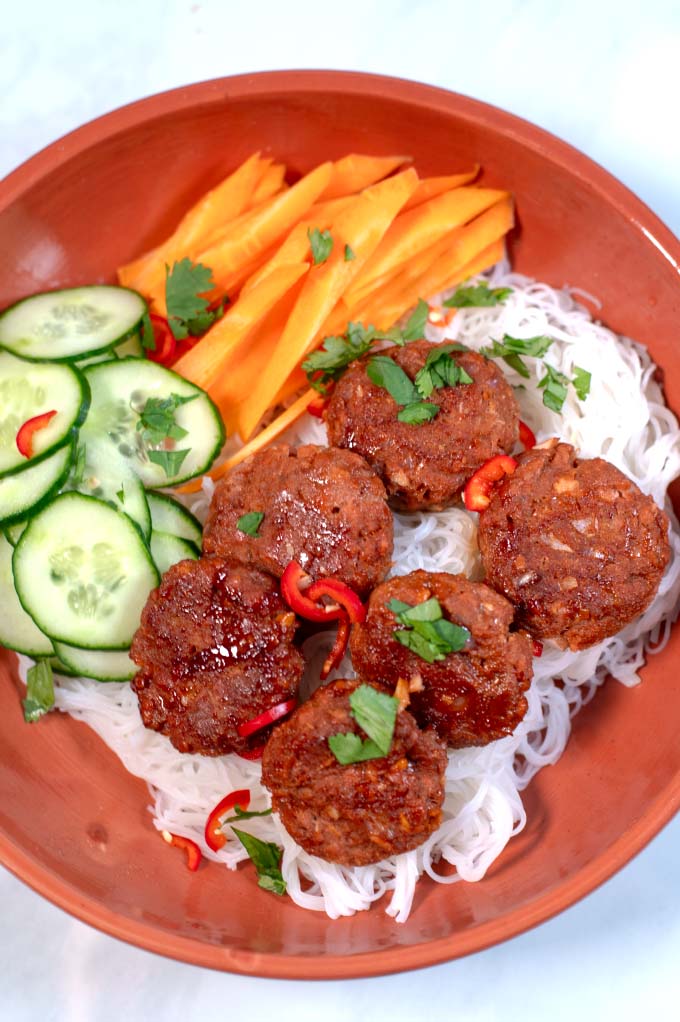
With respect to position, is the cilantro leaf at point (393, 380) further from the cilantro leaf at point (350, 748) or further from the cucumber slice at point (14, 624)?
the cucumber slice at point (14, 624)

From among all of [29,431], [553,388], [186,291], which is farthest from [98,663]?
[553,388]

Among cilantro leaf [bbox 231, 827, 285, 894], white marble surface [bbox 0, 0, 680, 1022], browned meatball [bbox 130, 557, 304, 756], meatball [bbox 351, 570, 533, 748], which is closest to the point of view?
meatball [bbox 351, 570, 533, 748]

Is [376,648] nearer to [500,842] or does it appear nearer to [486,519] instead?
[486,519]

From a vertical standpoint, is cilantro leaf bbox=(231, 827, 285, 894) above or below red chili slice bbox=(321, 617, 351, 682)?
below

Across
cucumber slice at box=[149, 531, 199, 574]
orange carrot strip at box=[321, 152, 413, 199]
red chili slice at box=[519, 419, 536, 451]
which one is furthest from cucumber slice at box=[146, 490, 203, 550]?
orange carrot strip at box=[321, 152, 413, 199]

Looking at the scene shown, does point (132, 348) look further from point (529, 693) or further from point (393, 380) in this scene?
point (529, 693)

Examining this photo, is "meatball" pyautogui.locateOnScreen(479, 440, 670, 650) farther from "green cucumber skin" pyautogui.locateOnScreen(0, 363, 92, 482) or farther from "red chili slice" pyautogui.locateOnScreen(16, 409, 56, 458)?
"red chili slice" pyautogui.locateOnScreen(16, 409, 56, 458)
